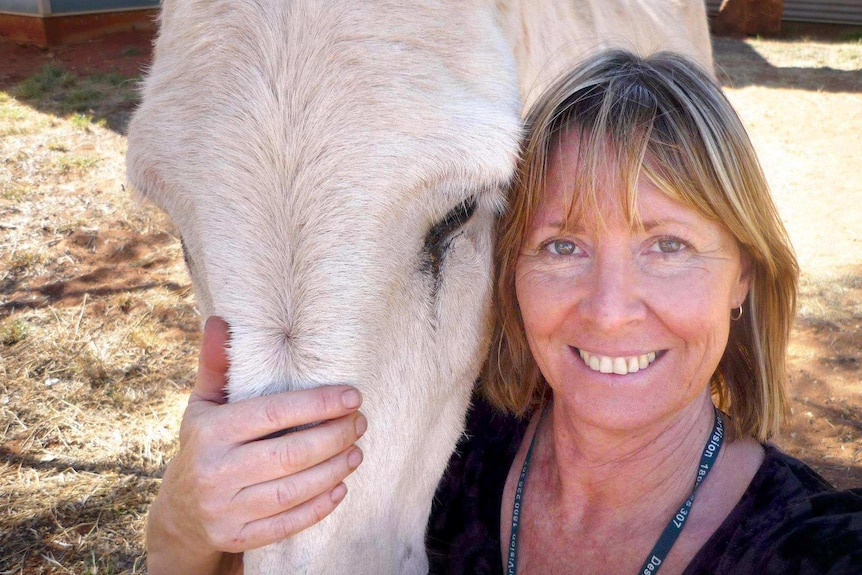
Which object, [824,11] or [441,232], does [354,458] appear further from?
[824,11]

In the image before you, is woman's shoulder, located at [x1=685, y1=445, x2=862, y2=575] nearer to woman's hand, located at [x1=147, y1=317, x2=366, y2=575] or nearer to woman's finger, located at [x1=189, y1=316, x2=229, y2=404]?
woman's hand, located at [x1=147, y1=317, x2=366, y2=575]

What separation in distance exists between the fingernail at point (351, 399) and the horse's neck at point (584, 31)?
1046 millimetres

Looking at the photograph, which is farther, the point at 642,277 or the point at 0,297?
the point at 0,297

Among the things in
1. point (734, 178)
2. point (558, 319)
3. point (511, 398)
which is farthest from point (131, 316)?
point (734, 178)

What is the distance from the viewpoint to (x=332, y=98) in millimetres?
1278

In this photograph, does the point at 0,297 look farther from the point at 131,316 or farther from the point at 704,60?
the point at 704,60

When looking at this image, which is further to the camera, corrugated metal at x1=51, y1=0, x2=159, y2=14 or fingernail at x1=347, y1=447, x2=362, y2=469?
corrugated metal at x1=51, y1=0, x2=159, y2=14

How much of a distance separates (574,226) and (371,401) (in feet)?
1.83

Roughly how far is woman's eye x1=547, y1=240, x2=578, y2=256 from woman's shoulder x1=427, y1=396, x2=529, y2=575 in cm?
54

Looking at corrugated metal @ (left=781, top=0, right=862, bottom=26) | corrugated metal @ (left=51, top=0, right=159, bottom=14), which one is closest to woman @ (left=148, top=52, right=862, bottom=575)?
corrugated metal @ (left=51, top=0, right=159, bottom=14)

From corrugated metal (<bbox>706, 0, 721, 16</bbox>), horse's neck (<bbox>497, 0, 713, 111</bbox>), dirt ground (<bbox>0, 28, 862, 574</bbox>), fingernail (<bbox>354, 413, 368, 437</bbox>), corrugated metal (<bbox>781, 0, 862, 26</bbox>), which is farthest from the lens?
corrugated metal (<bbox>706, 0, 721, 16</bbox>)

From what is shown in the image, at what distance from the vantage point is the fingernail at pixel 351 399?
46.8 inches

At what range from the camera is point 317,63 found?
1.29m

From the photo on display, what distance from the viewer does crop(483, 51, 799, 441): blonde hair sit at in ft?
4.66
